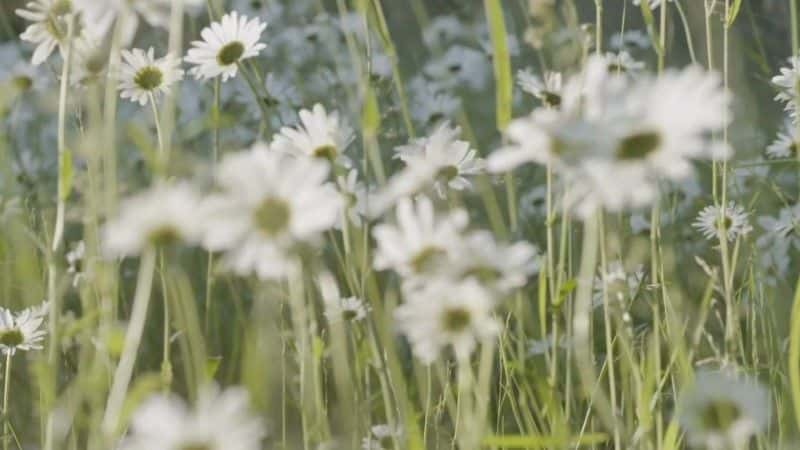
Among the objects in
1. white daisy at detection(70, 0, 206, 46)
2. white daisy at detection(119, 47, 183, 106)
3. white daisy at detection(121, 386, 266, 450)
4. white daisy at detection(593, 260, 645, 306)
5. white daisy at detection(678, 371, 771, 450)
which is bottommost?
white daisy at detection(678, 371, 771, 450)

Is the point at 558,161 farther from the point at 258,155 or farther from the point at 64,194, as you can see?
the point at 64,194

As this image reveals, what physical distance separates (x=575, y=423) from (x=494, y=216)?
1.01 ft

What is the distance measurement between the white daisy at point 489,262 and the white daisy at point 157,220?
0.11m

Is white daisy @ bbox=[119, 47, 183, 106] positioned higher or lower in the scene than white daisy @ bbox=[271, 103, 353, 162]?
higher

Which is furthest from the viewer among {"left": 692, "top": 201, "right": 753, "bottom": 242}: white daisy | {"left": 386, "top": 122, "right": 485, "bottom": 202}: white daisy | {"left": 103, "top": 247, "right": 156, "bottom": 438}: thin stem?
{"left": 692, "top": 201, "right": 753, "bottom": 242}: white daisy

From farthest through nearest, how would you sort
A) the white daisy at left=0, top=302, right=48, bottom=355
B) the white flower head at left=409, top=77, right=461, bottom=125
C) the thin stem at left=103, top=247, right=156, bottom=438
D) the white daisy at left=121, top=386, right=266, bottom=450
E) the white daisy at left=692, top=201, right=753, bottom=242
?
the white flower head at left=409, top=77, right=461, bottom=125
the white daisy at left=692, top=201, right=753, bottom=242
the white daisy at left=0, top=302, right=48, bottom=355
the thin stem at left=103, top=247, right=156, bottom=438
the white daisy at left=121, top=386, right=266, bottom=450

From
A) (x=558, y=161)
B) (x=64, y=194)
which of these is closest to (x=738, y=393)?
(x=558, y=161)

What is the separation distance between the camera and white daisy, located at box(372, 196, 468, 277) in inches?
23.1

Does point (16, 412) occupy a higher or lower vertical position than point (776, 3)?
lower

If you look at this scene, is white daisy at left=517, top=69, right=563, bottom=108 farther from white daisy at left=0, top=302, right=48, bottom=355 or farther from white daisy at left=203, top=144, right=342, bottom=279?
white daisy at left=203, top=144, right=342, bottom=279

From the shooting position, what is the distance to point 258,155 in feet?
1.76

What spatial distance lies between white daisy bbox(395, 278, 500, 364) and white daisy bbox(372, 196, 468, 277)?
0.05 feet

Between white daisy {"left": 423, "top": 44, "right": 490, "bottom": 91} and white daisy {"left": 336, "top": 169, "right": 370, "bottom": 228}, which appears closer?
white daisy {"left": 336, "top": 169, "right": 370, "bottom": 228}

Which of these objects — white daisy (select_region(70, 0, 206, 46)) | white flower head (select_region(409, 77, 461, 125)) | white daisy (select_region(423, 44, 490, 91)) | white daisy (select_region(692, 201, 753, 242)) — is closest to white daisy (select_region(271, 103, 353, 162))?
white daisy (select_region(70, 0, 206, 46))
